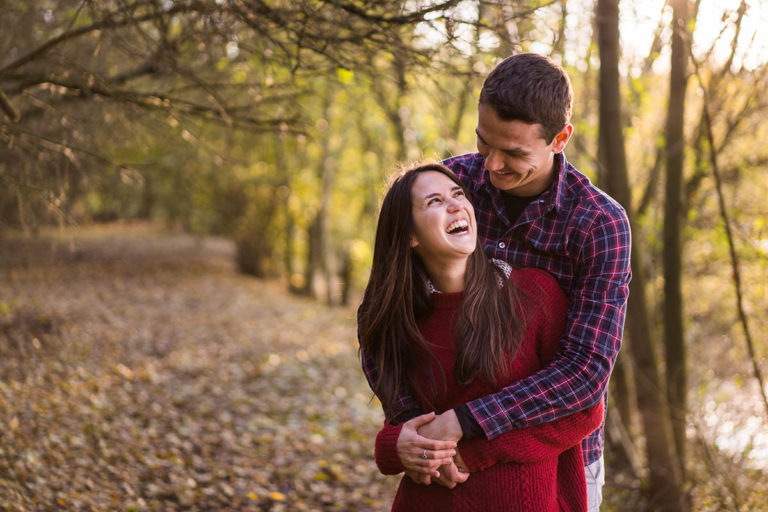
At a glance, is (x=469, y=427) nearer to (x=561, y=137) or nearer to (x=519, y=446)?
(x=519, y=446)

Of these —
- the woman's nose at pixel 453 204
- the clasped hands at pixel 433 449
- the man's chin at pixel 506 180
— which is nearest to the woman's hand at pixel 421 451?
the clasped hands at pixel 433 449

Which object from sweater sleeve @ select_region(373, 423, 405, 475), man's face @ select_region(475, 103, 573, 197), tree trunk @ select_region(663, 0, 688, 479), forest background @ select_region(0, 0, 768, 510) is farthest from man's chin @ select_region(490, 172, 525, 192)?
tree trunk @ select_region(663, 0, 688, 479)

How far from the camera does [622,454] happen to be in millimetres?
6742

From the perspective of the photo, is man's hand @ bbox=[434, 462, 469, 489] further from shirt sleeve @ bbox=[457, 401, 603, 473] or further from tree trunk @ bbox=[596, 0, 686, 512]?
tree trunk @ bbox=[596, 0, 686, 512]

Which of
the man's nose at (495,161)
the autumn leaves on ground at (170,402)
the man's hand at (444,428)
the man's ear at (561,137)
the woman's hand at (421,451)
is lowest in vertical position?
the autumn leaves on ground at (170,402)

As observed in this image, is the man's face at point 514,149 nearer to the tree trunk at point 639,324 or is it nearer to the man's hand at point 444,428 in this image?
the man's hand at point 444,428

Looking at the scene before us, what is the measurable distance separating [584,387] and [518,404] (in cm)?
22

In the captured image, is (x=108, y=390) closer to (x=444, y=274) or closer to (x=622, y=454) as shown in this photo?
(x=622, y=454)

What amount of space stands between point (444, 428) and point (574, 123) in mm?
5058

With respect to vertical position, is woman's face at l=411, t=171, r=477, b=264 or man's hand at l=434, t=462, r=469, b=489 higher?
woman's face at l=411, t=171, r=477, b=264

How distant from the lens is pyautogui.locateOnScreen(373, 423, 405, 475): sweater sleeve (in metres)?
2.21

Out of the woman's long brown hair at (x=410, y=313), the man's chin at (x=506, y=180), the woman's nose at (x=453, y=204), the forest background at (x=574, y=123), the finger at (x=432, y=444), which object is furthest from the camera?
the forest background at (x=574, y=123)

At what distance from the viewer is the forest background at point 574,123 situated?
3.92 meters

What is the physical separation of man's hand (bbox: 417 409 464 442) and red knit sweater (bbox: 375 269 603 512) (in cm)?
6
